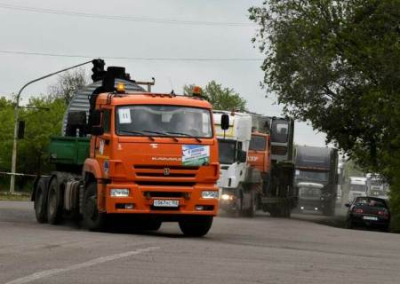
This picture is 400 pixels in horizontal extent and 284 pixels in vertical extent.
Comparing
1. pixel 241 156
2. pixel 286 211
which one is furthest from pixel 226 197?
pixel 286 211

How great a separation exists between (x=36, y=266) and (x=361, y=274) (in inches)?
172

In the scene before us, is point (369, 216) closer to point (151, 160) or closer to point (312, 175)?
point (312, 175)

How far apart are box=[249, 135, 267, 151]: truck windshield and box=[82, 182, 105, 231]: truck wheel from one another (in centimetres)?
2092

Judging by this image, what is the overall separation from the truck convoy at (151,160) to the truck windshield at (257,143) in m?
20.8

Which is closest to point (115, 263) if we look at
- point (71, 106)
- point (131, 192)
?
point (131, 192)

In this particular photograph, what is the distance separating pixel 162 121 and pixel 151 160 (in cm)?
88

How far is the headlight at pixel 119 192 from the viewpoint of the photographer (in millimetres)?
19391

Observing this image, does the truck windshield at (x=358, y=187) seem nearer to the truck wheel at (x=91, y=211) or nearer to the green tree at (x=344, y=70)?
the green tree at (x=344, y=70)

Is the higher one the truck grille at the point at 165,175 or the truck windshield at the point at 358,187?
the truck grille at the point at 165,175

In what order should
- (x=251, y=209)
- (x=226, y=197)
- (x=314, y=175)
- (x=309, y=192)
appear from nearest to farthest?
(x=226, y=197) → (x=251, y=209) → (x=309, y=192) → (x=314, y=175)

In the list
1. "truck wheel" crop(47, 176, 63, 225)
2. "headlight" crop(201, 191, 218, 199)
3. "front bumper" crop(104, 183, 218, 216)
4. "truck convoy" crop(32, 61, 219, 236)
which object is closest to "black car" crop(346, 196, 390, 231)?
"truck wheel" crop(47, 176, 63, 225)

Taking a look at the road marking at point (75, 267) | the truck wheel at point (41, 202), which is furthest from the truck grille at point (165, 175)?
the truck wheel at point (41, 202)

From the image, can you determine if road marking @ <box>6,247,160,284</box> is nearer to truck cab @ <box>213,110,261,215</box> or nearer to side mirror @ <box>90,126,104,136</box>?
side mirror @ <box>90,126,104,136</box>

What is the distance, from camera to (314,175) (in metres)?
57.7
